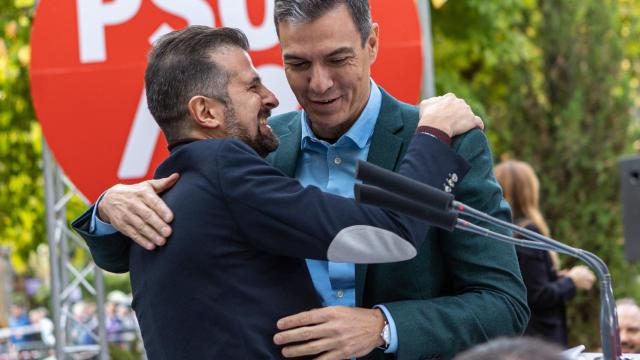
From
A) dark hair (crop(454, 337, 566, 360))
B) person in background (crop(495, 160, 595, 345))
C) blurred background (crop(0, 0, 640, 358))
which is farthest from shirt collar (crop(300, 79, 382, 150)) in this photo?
blurred background (crop(0, 0, 640, 358))

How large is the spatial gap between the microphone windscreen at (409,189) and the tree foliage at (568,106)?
1177 cm

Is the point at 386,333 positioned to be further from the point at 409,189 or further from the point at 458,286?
the point at 409,189

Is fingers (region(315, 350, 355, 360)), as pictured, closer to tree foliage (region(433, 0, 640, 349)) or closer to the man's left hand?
the man's left hand

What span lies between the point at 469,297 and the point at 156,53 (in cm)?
100

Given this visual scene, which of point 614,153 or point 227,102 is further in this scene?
point 614,153

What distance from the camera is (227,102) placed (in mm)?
2707

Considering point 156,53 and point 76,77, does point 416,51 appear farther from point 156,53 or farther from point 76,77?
point 156,53

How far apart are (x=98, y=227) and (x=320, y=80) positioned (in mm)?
705

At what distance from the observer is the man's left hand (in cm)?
245

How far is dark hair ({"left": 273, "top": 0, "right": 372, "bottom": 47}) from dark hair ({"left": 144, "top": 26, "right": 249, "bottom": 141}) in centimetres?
22

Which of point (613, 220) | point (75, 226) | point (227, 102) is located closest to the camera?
point (227, 102)

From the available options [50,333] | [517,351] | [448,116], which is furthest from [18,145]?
[517,351]

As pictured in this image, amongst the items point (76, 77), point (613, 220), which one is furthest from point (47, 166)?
point (613, 220)

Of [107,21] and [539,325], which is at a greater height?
[107,21]
